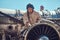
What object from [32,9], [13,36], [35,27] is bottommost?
[13,36]

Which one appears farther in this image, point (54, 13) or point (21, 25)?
point (54, 13)

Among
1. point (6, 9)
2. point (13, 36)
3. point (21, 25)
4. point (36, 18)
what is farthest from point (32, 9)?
point (6, 9)

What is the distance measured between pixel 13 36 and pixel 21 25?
19.5 inches

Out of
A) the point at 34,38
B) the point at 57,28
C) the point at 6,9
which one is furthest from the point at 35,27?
the point at 6,9

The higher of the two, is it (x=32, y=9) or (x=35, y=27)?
(x=32, y=9)

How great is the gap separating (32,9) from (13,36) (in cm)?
122

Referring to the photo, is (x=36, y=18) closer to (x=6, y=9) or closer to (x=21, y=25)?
(x=21, y=25)

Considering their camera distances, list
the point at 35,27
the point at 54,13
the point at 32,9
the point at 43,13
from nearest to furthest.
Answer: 1. the point at 35,27
2. the point at 32,9
3. the point at 43,13
4. the point at 54,13

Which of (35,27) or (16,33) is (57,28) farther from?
(16,33)

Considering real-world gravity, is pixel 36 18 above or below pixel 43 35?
above

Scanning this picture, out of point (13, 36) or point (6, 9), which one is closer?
point (13, 36)

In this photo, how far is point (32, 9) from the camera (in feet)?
21.3

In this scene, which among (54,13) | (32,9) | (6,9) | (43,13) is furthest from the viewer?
(54,13)

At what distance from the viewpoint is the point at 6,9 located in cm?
916
